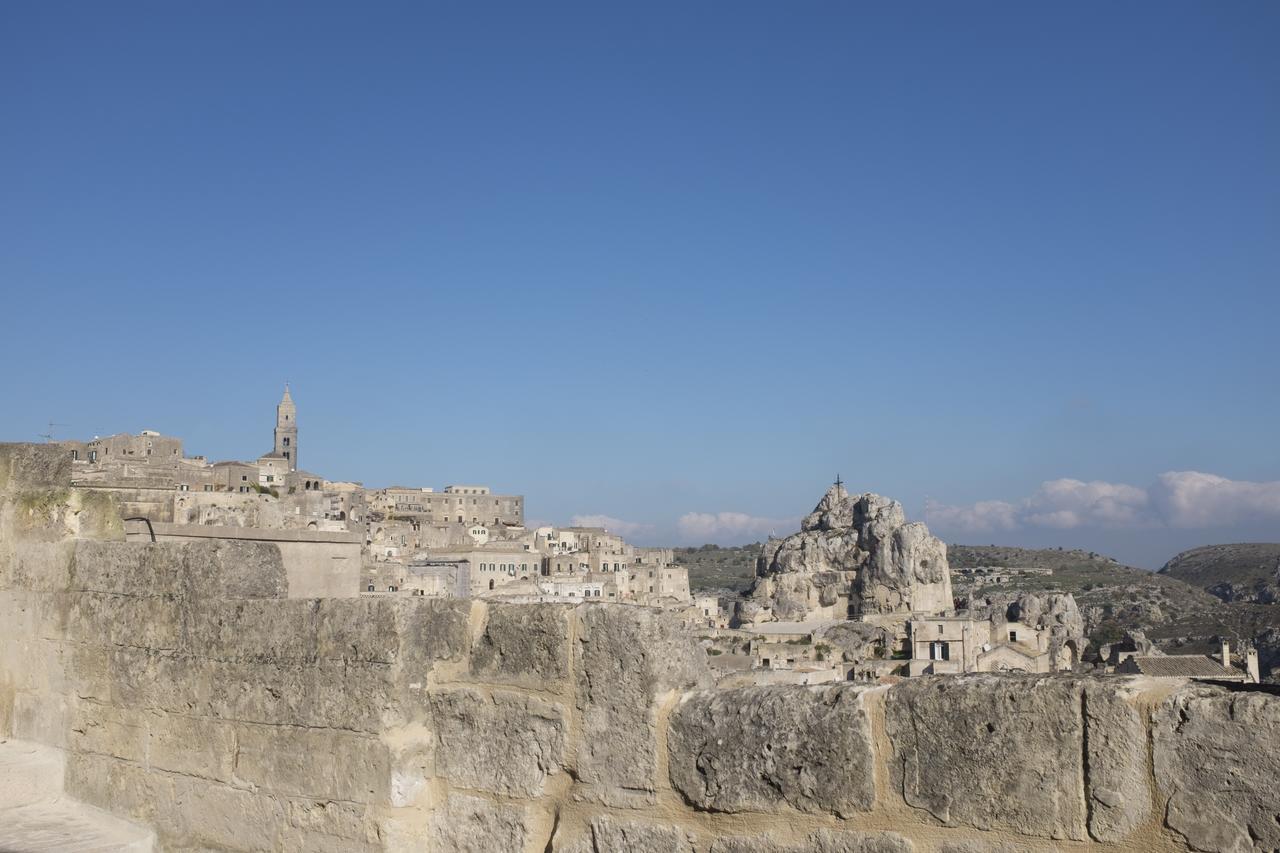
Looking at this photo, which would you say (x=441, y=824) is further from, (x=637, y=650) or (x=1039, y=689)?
(x=1039, y=689)

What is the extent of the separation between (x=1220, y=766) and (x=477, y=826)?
7.60 feet

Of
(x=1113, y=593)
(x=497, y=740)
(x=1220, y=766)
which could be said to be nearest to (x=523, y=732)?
(x=497, y=740)

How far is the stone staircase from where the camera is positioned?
4.61m

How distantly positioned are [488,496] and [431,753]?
113 metres

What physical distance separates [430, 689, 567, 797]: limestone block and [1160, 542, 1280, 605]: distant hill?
10582 centimetres

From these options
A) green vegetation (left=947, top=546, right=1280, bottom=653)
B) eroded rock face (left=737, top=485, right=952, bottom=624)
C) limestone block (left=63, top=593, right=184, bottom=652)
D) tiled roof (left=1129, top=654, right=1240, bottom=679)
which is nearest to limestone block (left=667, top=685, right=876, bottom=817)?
limestone block (left=63, top=593, right=184, bottom=652)

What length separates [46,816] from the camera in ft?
16.3

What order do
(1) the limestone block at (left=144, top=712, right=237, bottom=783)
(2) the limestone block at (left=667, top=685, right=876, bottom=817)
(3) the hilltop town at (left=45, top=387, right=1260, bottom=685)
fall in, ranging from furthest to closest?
(3) the hilltop town at (left=45, top=387, right=1260, bottom=685)
(1) the limestone block at (left=144, top=712, right=237, bottom=783)
(2) the limestone block at (left=667, top=685, right=876, bottom=817)

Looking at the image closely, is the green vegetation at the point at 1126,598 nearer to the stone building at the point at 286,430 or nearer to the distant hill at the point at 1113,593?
the distant hill at the point at 1113,593

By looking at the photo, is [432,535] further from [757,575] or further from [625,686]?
[625,686]

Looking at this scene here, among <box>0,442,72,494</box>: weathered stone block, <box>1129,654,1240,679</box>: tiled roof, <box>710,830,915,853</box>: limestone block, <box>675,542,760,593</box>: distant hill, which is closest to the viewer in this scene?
<box>710,830,915,853</box>: limestone block

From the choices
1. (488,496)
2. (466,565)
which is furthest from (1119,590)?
(466,565)

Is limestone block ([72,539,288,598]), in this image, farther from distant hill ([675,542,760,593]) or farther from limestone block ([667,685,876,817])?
distant hill ([675,542,760,593])

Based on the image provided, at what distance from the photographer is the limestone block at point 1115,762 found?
2.59 metres
